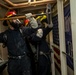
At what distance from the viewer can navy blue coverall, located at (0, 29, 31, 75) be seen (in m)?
2.90

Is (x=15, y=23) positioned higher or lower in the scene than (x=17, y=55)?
higher

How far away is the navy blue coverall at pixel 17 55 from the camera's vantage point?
2896 mm

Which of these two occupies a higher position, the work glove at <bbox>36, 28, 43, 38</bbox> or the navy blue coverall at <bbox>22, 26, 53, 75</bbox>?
the work glove at <bbox>36, 28, 43, 38</bbox>

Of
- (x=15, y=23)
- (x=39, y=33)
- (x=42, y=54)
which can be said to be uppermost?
(x=15, y=23)

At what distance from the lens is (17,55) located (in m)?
2.89

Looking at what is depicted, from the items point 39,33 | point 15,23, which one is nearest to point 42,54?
point 39,33

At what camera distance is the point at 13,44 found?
291 cm

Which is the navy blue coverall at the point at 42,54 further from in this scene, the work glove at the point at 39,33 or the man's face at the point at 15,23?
the man's face at the point at 15,23

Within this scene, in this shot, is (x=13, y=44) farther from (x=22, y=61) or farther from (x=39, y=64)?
(x=39, y=64)

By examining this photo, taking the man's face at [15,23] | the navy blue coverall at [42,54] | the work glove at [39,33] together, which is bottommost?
the navy blue coverall at [42,54]

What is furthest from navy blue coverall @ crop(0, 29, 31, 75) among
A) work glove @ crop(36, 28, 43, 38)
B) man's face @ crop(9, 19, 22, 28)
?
work glove @ crop(36, 28, 43, 38)

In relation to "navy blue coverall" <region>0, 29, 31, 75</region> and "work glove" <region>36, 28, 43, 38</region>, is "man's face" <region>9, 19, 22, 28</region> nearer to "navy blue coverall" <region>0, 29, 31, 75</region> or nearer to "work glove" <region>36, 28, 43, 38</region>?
"navy blue coverall" <region>0, 29, 31, 75</region>

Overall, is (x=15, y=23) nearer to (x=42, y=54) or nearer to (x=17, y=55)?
(x=17, y=55)

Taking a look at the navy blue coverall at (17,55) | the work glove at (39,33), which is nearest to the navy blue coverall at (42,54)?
the work glove at (39,33)
